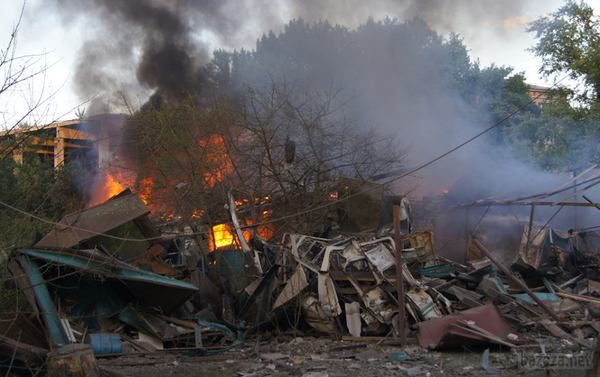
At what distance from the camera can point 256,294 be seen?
10.0 m

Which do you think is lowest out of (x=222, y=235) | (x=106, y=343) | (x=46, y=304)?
(x=106, y=343)

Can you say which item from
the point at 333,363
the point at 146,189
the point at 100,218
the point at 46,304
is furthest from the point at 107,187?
the point at 333,363

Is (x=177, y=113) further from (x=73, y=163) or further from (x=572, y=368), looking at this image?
(x=572, y=368)

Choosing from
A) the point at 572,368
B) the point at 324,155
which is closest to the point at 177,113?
the point at 324,155

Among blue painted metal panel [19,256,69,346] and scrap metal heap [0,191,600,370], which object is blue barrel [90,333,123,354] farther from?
blue painted metal panel [19,256,69,346]

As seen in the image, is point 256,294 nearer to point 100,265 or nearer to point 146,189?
point 100,265

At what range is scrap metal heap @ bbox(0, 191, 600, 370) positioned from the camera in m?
7.89

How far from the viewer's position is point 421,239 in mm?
12133

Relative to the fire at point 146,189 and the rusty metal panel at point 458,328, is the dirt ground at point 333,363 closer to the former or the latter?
the rusty metal panel at point 458,328

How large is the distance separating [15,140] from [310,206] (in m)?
8.44

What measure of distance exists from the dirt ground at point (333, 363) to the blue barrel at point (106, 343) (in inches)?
5.7

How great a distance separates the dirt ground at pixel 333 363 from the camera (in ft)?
23.7

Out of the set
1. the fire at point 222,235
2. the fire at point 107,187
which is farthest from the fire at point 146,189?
the fire at point 222,235

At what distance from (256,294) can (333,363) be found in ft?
8.19
